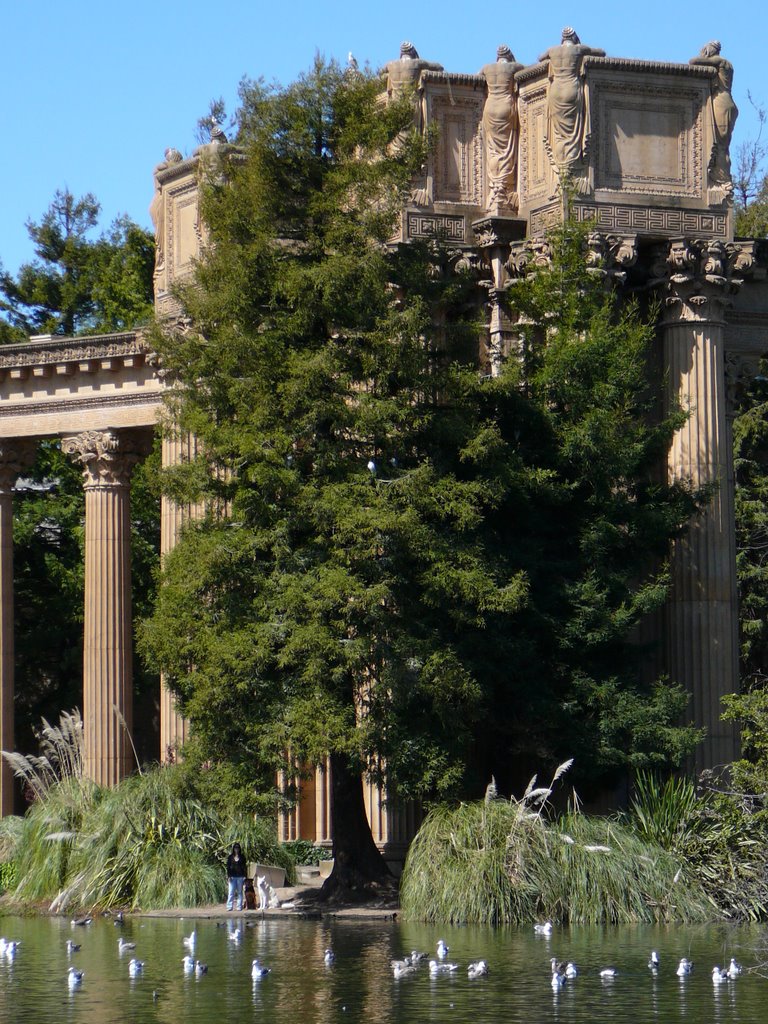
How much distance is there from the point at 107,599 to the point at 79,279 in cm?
2572

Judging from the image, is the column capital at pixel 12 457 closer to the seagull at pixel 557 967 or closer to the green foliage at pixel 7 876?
the green foliage at pixel 7 876

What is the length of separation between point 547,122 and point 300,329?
7796mm

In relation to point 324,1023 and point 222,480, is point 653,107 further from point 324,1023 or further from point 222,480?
point 324,1023

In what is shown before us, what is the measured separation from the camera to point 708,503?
3784 centimetres

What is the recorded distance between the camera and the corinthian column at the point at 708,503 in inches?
1497

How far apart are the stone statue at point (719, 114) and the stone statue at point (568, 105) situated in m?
2.17

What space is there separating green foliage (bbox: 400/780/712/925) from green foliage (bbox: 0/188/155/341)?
33977 millimetres

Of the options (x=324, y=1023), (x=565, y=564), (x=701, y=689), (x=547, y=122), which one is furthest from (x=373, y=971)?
(x=547, y=122)

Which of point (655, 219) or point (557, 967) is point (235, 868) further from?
point (655, 219)

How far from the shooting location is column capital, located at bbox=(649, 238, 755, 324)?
3850cm

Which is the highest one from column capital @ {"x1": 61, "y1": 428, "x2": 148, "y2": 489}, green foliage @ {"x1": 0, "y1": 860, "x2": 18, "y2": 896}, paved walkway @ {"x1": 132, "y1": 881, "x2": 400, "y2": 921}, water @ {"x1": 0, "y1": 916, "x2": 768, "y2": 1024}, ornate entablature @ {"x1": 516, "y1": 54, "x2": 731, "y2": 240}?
ornate entablature @ {"x1": 516, "y1": 54, "x2": 731, "y2": 240}

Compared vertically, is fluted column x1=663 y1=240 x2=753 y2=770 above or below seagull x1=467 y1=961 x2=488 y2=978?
above

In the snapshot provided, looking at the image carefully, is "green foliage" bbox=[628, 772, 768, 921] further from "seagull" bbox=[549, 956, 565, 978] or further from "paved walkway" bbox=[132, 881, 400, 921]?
"seagull" bbox=[549, 956, 565, 978]

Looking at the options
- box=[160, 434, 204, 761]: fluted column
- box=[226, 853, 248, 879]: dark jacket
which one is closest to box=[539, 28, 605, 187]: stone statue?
box=[160, 434, 204, 761]: fluted column
